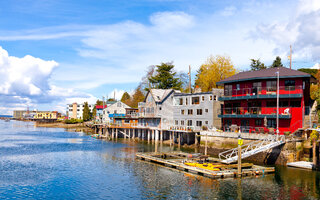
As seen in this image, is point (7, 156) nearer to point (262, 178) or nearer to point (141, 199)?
point (141, 199)

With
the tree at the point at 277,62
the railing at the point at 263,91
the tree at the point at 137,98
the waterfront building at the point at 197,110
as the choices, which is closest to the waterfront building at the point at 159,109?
the waterfront building at the point at 197,110

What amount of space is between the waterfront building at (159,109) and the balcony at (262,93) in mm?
21219

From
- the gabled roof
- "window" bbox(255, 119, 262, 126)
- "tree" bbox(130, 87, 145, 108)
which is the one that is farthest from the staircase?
"tree" bbox(130, 87, 145, 108)

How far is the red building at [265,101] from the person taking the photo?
4856 centimetres

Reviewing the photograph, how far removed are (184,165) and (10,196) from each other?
21.3 metres

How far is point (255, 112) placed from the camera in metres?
53.0

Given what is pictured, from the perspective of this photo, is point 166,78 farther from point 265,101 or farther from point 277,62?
point 265,101

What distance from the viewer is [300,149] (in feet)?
145

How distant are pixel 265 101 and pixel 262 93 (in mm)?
1535

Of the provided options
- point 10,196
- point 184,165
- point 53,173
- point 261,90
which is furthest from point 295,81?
point 10,196

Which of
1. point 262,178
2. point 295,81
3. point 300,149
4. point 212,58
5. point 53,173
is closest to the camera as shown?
point 262,178

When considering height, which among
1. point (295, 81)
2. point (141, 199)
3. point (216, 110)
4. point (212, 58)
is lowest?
point (141, 199)

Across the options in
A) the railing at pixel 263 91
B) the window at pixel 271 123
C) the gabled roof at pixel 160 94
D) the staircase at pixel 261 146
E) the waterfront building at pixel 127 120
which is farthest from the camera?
the waterfront building at pixel 127 120

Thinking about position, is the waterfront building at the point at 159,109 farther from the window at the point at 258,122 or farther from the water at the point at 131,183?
the water at the point at 131,183
